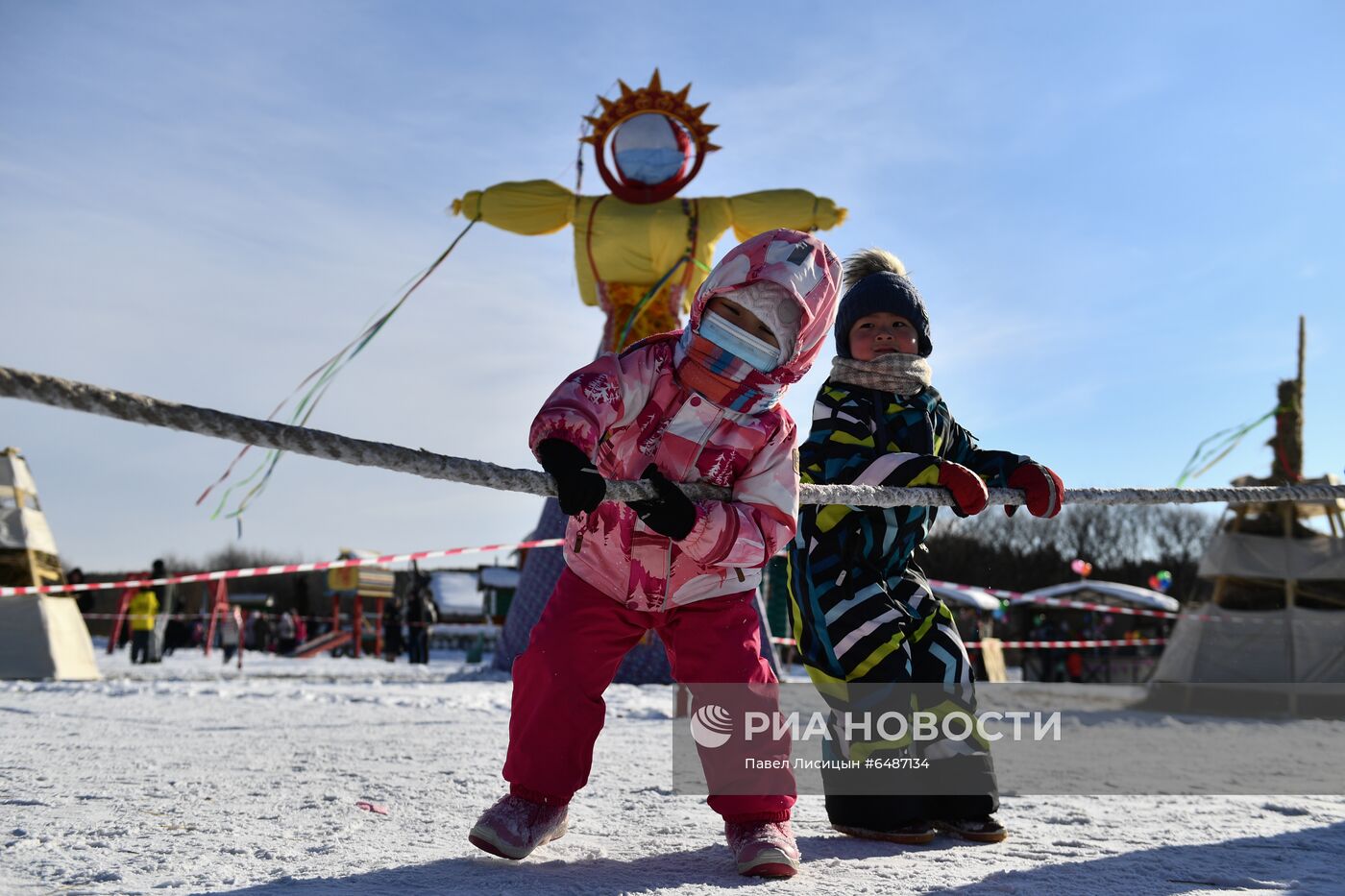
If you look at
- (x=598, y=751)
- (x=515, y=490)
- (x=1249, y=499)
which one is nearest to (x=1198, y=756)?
(x=1249, y=499)

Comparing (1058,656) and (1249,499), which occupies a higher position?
(1249,499)

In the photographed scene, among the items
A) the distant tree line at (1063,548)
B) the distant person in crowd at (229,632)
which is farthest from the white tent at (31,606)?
the distant tree line at (1063,548)

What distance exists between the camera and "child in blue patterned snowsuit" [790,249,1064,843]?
2.40 metres

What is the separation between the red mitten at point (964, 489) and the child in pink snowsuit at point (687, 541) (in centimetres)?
48

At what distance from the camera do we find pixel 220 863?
184cm

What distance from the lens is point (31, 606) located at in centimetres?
746

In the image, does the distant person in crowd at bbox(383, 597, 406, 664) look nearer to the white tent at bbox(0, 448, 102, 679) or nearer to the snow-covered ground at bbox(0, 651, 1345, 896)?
the white tent at bbox(0, 448, 102, 679)

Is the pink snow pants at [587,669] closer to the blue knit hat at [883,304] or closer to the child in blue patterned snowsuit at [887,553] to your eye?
the child in blue patterned snowsuit at [887,553]

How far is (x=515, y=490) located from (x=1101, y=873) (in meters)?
1.29

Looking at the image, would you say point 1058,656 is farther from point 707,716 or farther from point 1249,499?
point 707,716

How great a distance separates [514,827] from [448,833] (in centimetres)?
39

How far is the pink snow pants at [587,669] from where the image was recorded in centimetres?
200

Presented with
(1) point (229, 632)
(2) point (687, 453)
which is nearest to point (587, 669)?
(2) point (687, 453)

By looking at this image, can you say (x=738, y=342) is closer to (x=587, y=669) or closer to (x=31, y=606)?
(x=587, y=669)
